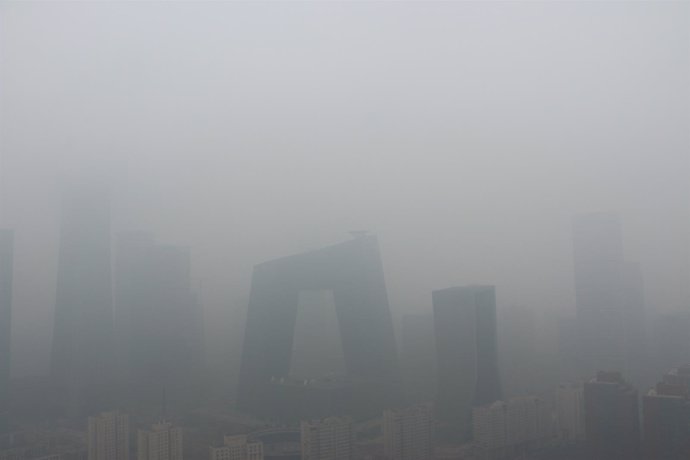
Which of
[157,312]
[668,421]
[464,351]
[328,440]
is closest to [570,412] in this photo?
[668,421]

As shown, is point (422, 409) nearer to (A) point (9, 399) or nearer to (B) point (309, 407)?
(B) point (309, 407)

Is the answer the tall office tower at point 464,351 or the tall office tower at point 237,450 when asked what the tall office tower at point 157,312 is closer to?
the tall office tower at point 237,450

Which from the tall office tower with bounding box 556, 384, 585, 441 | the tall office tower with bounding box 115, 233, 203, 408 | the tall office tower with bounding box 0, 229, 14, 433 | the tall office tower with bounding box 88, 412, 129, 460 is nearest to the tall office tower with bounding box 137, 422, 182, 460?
the tall office tower with bounding box 88, 412, 129, 460

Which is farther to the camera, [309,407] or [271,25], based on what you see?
[271,25]

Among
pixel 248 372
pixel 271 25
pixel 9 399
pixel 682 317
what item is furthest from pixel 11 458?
pixel 682 317

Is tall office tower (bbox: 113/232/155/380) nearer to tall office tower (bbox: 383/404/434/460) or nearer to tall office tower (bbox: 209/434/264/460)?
tall office tower (bbox: 209/434/264/460)
